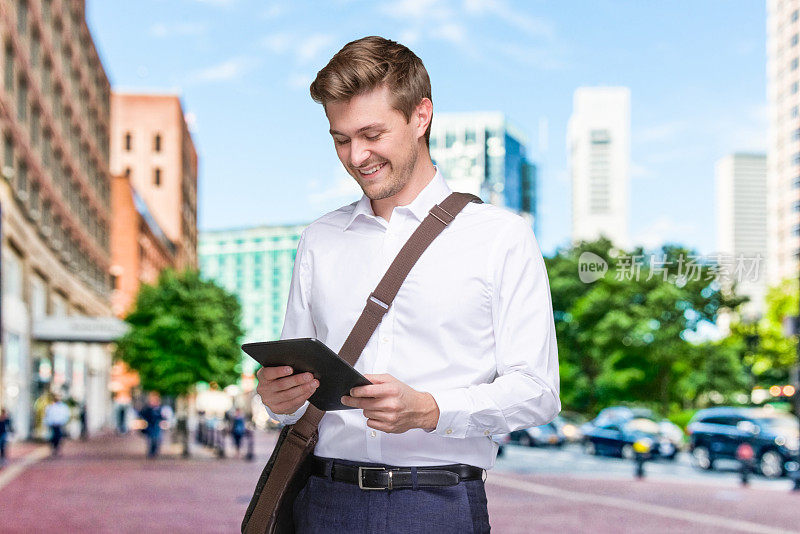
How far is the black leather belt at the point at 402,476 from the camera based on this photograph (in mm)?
2428

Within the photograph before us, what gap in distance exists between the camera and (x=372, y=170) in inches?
97.9

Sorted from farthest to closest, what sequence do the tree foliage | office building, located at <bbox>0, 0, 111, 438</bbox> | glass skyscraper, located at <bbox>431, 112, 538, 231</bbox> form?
the tree foliage
office building, located at <bbox>0, 0, 111, 438</bbox>
glass skyscraper, located at <bbox>431, 112, 538, 231</bbox>

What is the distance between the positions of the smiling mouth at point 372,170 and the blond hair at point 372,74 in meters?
0.13

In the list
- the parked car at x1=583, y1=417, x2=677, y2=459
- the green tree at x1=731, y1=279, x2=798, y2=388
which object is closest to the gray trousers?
the parked car at x1=583, y1=417, x2=677, y2=459

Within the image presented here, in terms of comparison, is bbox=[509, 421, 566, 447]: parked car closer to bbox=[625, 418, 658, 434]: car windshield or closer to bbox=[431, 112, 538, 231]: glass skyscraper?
bbox=[625, 418, 658, 434]: car windshield

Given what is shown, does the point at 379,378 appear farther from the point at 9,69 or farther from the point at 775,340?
the point at 775,340

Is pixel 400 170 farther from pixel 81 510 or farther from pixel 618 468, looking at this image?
pixel 618 468

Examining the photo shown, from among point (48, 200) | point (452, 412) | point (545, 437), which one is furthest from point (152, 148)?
point (452, 412)

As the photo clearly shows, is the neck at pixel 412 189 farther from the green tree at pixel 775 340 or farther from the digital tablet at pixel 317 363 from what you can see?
the green tree at pixel 775 340

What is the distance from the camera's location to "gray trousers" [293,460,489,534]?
94.5 inches

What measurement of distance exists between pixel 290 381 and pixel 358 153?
22.2 inches

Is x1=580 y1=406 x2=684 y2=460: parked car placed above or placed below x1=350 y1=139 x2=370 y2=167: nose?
below

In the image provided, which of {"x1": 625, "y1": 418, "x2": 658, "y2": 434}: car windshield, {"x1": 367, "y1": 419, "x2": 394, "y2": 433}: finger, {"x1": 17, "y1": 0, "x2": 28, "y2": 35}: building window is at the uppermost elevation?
{"x1": 17, "y1": 0, "x2": 28, "y2": 35}: building window

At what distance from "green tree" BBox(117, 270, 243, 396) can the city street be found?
4779mm
